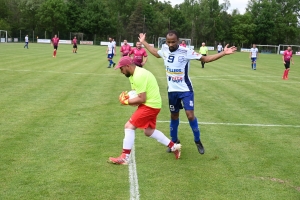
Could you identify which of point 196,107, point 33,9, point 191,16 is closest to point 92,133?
point 196,107

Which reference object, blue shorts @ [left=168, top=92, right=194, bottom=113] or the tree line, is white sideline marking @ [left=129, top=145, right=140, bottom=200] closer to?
blue shorts @ [left=168, top=92, right=194, bottom=113]

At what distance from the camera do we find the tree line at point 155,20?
92.0 m

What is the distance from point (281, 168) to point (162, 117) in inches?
166

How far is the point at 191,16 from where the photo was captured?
112375 millimetres

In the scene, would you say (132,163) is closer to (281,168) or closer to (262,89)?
(281,168)

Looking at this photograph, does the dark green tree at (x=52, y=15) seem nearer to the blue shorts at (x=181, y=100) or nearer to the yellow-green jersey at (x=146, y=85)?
the blue shorts at (x=181, y=100)

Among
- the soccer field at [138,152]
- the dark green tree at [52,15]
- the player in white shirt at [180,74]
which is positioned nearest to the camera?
the soccer field at [138,152]

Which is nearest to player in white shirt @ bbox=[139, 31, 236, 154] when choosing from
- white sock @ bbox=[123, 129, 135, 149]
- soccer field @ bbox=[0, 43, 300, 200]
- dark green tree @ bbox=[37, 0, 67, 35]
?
soccer field @ bbox=[0, 43, 300, 200]

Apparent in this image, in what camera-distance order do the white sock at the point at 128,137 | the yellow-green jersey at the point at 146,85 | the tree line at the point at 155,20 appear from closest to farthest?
the yellow-green jersey at the point at 146,85 < the white sock at the point at 128,137 < the tree line at the point at 155,20

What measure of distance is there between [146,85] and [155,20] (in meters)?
103

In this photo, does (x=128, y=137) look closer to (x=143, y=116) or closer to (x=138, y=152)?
(x=143, y=116)

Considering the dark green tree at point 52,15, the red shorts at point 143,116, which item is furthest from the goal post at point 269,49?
the red shorts at point 143,116

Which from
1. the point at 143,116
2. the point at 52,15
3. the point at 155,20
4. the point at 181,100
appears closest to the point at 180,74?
the point at 181,100

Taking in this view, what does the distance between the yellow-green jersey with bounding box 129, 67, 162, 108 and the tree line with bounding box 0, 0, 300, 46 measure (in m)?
86.2
